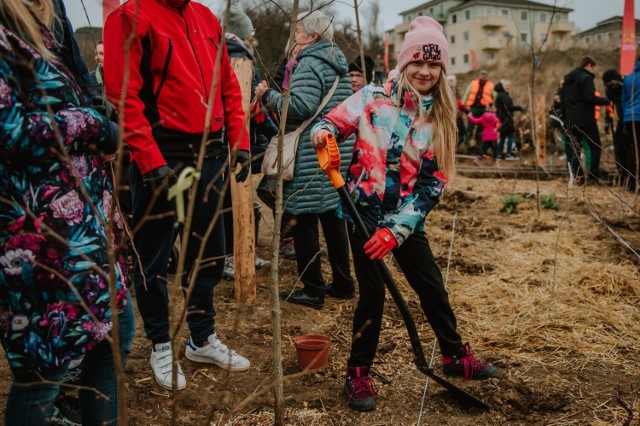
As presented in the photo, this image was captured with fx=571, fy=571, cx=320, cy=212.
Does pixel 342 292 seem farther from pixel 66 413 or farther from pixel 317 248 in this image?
pixel 66 413

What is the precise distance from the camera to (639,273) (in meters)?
4.47

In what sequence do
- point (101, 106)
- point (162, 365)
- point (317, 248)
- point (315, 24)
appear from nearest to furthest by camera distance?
1. point (101, 106)
2. point (162, 365)
3. point (315, 24)
4. point (317, 248)

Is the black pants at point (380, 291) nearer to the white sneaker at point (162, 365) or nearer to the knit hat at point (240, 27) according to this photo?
the white sneaker at point (162, 365)

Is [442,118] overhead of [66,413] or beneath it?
overhead

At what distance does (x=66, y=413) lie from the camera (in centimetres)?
234

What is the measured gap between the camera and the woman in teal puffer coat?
11.6 ft

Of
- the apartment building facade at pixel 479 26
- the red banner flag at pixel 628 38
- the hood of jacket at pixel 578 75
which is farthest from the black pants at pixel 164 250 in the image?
the apartment building facade at pixel 479 26

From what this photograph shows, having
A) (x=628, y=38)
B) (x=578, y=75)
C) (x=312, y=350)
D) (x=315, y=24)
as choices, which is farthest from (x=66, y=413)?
(x=578, y=75)

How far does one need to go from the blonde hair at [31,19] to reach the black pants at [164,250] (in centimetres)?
101

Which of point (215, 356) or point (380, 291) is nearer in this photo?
point (380, 291)

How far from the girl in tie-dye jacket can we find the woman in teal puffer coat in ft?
2.42

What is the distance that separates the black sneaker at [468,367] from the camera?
9.45 ft

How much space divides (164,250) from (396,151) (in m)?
1.16

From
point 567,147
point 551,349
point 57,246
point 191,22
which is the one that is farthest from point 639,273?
point 567,147
